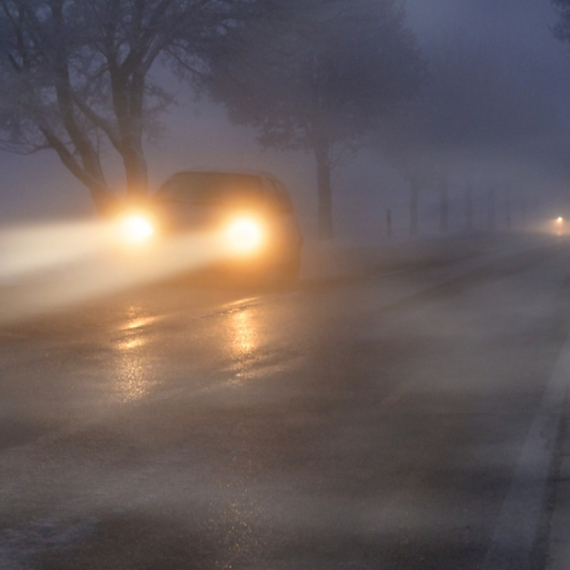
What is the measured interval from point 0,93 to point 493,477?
1933 cm

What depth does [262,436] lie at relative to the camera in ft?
18.1

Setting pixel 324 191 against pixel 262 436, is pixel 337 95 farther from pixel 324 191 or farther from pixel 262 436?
pixel 262 436

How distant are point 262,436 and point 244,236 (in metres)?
9.27

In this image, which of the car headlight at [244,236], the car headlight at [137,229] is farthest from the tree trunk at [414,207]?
the car headlight at [137,229]

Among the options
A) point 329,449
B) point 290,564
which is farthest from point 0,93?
point 290,564

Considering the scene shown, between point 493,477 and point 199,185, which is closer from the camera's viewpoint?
point 493,477

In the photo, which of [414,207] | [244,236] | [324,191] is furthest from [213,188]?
[414,207]

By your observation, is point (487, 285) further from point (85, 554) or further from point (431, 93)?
point (431, 93)

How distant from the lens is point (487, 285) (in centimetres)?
1584

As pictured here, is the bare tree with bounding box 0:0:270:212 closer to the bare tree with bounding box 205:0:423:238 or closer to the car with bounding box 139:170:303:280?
the bare tree with bounding box 205:0:423:238

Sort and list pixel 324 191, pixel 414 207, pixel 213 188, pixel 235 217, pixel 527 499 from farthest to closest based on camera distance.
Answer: pixel 414 207 → pixel 324 191 → pixel 213 188 → pixel 235 217 → pixel 527 499

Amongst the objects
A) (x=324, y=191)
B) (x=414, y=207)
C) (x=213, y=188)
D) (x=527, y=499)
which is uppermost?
(x=213, y=188)

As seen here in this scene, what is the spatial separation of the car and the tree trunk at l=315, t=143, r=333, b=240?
20.0 meters

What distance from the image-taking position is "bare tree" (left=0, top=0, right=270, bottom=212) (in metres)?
21.1
